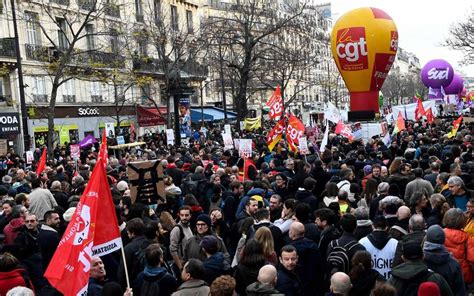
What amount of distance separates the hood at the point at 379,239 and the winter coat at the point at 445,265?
2.24 ft

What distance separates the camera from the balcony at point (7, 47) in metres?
31.1

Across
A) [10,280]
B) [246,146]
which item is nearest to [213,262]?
[10,280]

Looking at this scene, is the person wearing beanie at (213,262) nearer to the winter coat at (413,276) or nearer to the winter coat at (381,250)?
the winter coat at (381,250)

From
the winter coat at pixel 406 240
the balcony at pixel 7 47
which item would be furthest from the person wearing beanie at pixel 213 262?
the balcony at pixel 7 47

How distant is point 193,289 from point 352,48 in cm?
3100

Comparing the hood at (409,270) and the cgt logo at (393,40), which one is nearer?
the hood at (409,270)

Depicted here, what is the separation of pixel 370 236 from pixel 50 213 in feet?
13.9

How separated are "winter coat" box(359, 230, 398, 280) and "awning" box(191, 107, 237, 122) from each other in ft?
127

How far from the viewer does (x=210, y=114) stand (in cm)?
4762

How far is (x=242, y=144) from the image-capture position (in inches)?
568

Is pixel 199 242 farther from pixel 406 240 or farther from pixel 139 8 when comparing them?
pixel 139 8

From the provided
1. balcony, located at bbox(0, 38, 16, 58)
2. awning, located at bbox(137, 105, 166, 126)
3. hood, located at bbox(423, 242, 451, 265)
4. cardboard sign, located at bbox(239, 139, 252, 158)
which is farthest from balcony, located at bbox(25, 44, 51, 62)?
hood, located at bbox(423, 242, 451, 265)

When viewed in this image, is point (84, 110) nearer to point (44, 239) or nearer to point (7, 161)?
point (7, 161)

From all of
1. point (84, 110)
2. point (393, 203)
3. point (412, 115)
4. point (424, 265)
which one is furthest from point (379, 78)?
point (424, 265)
